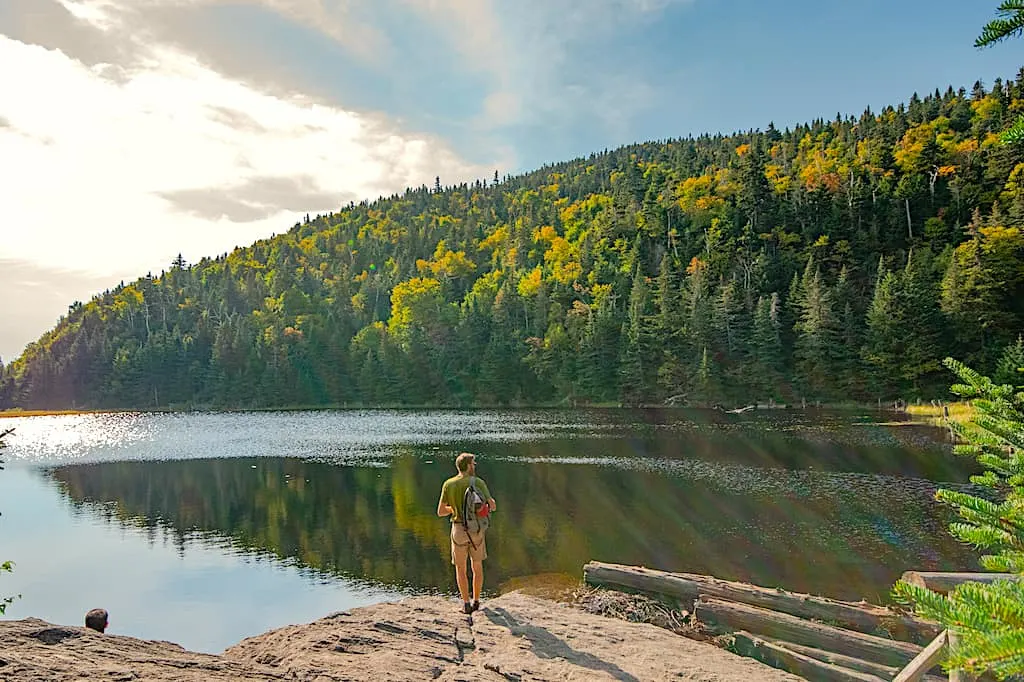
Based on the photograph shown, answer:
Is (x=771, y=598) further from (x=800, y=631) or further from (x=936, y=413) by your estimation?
(x=936, y=413)

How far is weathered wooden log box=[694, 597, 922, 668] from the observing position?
9.47 meters

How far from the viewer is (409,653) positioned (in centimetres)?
893

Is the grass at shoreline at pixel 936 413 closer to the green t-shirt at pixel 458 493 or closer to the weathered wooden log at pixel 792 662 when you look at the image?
the weathered wooden log at pixel 792 662

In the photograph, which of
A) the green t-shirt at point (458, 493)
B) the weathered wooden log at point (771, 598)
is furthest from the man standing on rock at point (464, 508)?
the weathered wooden log at point (771, 598)

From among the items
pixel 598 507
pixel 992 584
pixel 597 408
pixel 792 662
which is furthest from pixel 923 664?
pixel 597 408

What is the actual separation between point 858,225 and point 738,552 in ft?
297

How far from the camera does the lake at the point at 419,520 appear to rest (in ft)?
54.3

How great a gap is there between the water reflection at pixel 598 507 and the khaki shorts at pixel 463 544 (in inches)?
235

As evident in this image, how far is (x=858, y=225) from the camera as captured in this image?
94.0 metres

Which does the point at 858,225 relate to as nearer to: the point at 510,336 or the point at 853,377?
the point at 853,377

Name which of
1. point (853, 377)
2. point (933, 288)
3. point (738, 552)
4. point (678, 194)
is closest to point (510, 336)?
point (678, 194)

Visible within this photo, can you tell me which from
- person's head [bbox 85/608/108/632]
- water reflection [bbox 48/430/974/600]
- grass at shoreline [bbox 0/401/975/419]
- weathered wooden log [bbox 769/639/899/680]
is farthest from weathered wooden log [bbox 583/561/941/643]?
grass at shoreline [bbox 0/401/975/419]

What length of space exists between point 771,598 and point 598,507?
12.4 m

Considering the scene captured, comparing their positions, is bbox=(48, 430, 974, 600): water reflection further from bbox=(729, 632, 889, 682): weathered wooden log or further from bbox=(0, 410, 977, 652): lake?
bbox=(729, 632, 889, 682): weathered wooden log
